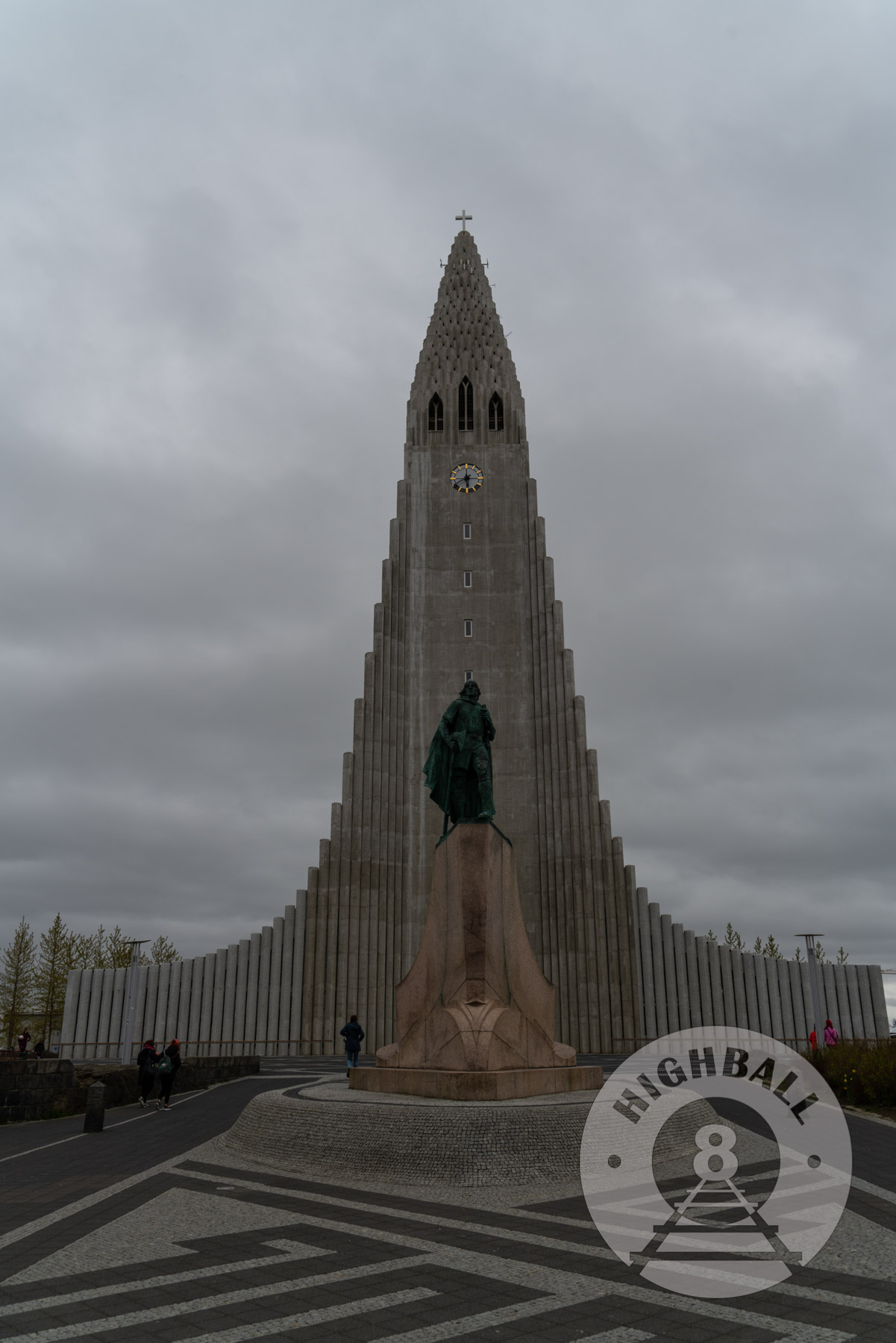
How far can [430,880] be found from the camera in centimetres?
3891

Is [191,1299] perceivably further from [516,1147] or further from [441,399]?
[441,399]

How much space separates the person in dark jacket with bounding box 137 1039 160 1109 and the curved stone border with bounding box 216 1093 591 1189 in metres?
10.1

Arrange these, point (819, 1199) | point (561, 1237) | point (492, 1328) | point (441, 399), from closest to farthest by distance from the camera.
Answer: point (492, 1328)
point (561, 1237)
point (819, 1199)
point (441, 399)

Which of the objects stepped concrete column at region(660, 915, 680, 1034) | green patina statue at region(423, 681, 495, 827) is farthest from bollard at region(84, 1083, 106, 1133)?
→ stepped concrete column at region(660, 915, 680, 1034)

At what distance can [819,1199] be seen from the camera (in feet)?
27.1

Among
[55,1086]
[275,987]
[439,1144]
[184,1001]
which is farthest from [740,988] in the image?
[439,1144]

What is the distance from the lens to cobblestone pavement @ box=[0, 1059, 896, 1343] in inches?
196

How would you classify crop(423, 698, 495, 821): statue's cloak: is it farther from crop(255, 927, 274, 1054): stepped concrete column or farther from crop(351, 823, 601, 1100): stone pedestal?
crop(255, 927, 274, 1054): stepped concrete column

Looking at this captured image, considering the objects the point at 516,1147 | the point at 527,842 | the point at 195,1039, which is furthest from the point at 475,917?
the point at 195,1039

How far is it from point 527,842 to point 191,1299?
34874 millimetres

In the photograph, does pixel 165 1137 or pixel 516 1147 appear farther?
pixel 165 1137

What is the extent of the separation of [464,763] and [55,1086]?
467 inches

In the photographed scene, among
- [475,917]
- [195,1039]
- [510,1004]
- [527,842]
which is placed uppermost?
[527,842]

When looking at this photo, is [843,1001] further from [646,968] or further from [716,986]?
[646,968]
